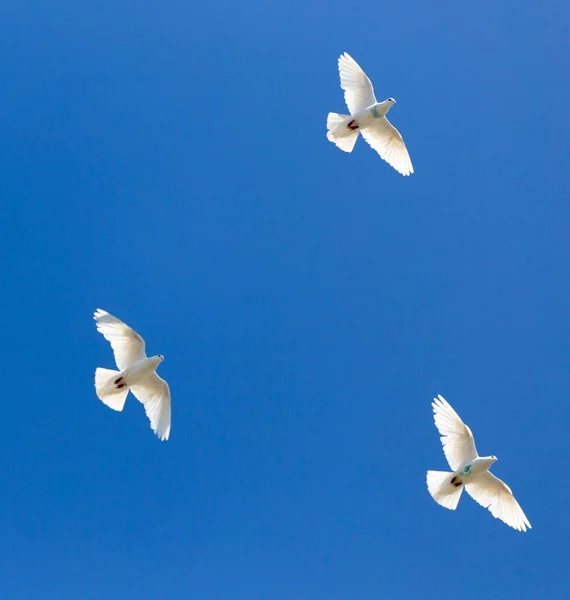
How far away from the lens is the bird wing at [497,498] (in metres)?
20.5

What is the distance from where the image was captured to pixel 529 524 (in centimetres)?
2030

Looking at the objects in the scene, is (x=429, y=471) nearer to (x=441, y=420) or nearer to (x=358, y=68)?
(x=441, y=420)

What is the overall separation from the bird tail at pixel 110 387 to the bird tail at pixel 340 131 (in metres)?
8.18

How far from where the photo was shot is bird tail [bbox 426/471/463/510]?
66.6ft

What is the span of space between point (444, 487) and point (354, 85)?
33.7 feet

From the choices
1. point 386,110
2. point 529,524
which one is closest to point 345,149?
point 386,110

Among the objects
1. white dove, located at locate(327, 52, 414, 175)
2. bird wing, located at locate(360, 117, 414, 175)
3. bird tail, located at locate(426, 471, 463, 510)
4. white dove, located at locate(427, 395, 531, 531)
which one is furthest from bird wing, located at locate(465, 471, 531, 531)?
white dove, located at locate(327, 52, 414, 175)

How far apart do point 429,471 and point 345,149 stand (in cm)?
849

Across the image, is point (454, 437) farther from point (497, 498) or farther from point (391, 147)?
point (391, 147)

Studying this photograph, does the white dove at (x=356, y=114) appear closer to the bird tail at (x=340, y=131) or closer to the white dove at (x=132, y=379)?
the bird tail at (x=340, y=131)

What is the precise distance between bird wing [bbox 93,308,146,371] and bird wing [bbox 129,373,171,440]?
0.62 meters

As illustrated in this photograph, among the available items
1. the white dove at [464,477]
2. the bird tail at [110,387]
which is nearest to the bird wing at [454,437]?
the white dove at [464,477]

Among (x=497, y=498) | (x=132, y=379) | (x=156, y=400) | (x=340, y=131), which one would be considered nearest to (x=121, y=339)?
(x=132, y=379)

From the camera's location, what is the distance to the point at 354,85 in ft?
72.4
